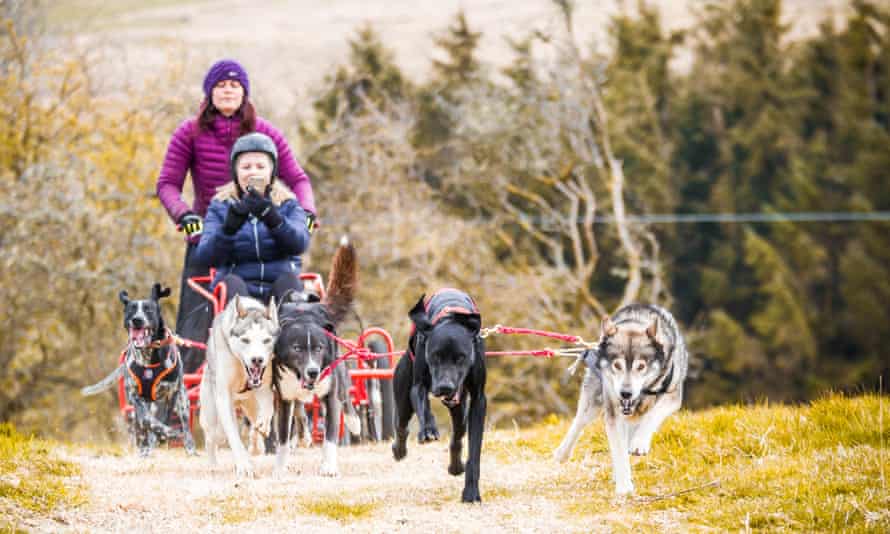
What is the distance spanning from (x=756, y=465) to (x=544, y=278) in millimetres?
18864

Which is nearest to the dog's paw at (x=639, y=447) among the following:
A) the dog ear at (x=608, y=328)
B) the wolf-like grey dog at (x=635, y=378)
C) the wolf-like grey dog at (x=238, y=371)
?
the wolf-like grey dog at (x=635, y=378)

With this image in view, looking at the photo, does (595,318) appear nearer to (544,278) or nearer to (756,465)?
(544,278)

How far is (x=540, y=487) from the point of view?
23.4 ft

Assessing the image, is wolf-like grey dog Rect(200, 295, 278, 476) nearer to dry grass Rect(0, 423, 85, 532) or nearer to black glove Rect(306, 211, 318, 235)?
dry grass Rect(0, 423, 85, 532)

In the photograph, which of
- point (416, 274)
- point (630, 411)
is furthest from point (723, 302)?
point (630, 411)

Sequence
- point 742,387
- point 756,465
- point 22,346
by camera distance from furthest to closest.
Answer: point 742,387 → point 22,346 → point 756,465

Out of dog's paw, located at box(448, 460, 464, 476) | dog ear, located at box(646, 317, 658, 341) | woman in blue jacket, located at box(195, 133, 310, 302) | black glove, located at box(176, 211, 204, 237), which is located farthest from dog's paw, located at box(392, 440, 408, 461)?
black glove, located at box(176, 211, 204, 237)

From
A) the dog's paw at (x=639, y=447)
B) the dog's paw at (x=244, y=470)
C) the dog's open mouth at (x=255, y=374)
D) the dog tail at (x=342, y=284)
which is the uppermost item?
the dog tail at (x=342, y=284)

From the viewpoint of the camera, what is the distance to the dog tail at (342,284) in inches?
332

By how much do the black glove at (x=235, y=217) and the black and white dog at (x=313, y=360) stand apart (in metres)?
0.69

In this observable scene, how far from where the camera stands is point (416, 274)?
973 inches

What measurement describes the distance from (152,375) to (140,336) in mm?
387

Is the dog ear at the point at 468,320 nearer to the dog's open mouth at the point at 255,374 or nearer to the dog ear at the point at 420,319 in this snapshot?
the dog ear at the point at 420,319

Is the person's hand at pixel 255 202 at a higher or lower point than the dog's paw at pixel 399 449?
higher
